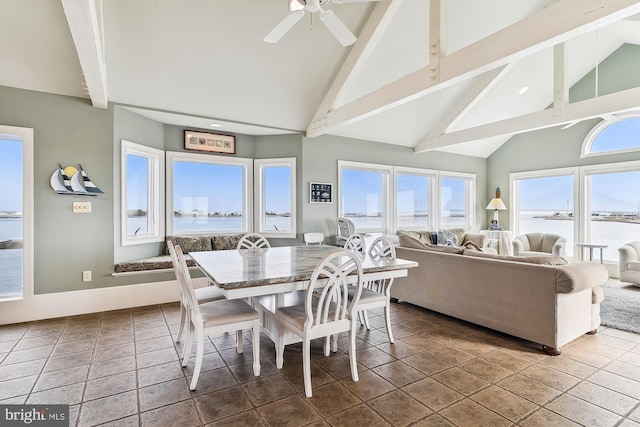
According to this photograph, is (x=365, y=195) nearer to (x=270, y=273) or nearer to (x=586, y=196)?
(x=270, y=273)

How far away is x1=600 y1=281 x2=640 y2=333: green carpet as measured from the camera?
338cm

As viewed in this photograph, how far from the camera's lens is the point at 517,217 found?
7531 mm

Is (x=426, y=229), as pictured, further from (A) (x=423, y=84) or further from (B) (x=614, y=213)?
(A) (x=423, y=84)

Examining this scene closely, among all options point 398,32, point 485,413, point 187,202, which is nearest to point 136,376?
point 485,413

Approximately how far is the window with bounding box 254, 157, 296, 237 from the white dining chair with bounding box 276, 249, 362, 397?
3051mm

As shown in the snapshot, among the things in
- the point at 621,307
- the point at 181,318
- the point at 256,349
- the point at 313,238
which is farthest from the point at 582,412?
the point at 313,238

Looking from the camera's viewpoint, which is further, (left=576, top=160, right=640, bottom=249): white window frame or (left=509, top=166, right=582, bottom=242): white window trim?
(left=509, top=166, right=582, bottom=242): white window trim

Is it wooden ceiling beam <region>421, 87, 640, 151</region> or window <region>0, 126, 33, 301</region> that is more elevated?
wooden ceiling beam <region>421, 87, 640, 151</region>

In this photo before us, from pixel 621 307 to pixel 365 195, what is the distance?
153 inches

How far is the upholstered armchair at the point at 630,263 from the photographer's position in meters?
4.54

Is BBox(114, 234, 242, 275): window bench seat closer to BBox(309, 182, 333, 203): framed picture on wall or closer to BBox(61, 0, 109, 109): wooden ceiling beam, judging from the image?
BBox(309, 182, 333, 203): framed picture on wall

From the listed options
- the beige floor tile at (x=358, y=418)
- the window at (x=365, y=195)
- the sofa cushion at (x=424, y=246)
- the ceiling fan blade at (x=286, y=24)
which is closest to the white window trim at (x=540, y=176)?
the window at (x=365, y=195)

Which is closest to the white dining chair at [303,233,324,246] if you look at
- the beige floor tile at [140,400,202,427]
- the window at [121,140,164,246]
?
the window at [121,140,164,246]

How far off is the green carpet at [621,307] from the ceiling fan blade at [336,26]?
3988 millimetres
